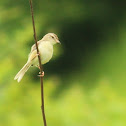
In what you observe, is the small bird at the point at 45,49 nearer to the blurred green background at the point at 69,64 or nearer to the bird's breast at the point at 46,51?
the bird's breast at the point at 46,51

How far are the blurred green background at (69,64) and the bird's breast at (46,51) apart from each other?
3.32ft

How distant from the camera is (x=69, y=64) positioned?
10.3ft

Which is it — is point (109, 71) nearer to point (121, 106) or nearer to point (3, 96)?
point (121, 106)

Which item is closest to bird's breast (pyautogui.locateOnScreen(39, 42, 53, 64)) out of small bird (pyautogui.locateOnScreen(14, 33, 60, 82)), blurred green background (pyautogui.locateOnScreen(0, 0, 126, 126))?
small bird (pyautogui.locateOnScreen(14, 33, 60, 82))

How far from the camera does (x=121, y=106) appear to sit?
2.38m

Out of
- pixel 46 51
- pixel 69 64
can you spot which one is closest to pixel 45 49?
pixel 46 51

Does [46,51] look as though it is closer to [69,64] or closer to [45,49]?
[45,49]

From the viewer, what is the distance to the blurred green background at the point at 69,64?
7.46 ft

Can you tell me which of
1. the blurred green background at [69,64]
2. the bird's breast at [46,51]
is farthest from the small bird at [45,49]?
the blurred green background at [69,64]

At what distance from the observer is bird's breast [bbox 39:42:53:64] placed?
1140 mm

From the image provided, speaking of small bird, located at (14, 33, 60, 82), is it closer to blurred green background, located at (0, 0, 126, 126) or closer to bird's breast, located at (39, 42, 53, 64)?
bird's breast, located at (39, 42, 53, 64)

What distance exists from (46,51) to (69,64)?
1.98 meters

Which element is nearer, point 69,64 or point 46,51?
point 46,51

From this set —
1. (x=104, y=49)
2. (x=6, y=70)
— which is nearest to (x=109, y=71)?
(x=104, y=49)
